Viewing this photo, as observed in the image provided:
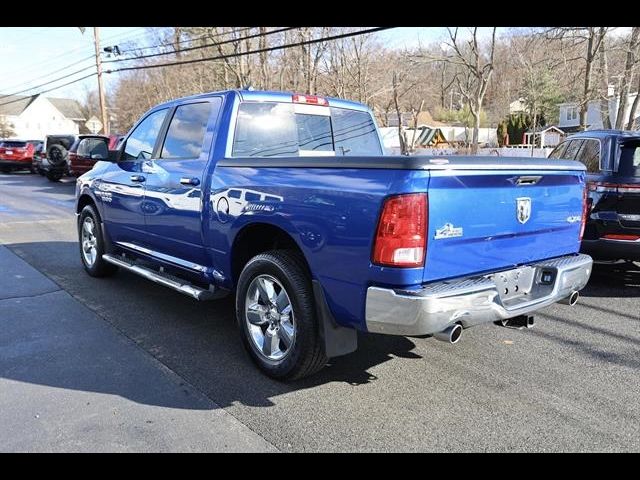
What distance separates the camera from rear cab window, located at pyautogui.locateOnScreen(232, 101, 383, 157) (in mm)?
4332

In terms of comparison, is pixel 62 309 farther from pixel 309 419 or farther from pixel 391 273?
pixel 391 273

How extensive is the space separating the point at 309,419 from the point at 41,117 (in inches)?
4132

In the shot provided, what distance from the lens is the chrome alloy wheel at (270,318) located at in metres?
3.59

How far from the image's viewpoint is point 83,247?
6.62 metres

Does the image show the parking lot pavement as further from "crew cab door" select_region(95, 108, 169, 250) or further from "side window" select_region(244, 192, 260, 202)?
"side window" select_region(244, 192, 260, 202)

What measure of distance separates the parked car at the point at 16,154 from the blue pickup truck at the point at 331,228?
2516cm

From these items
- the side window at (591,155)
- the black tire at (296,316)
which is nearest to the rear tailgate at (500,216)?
the black tire at (296,316)

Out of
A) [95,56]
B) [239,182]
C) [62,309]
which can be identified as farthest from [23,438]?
[95,56]

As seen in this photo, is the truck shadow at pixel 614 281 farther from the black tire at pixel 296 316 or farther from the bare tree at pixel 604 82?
the bare tree at pixel 604 82

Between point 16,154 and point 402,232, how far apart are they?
28.6 m

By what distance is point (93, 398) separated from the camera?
343 centimetres

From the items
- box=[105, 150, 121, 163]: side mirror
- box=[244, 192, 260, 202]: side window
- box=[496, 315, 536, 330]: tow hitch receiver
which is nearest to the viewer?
box=[496, 315, 536, 330]: tow hitch receiver

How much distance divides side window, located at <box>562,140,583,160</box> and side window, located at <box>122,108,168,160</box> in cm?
502

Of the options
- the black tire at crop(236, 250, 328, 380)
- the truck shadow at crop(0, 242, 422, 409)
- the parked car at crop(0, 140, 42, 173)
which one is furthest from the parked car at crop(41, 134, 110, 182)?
the black tire at crop(236, 250, 328, 380)
